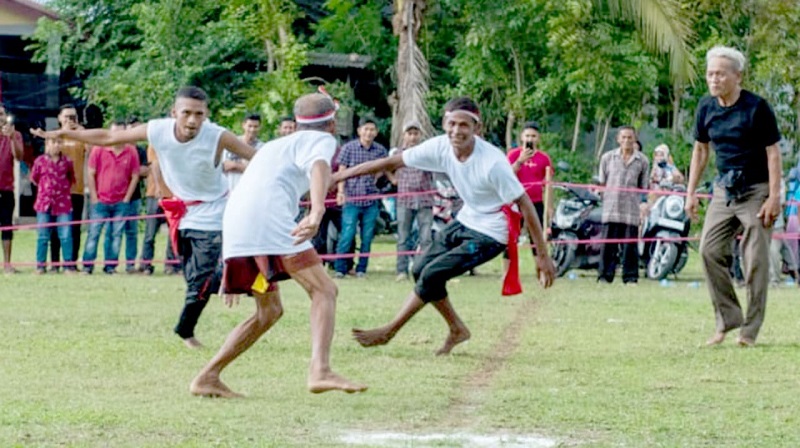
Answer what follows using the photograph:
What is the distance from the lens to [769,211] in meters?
11.6

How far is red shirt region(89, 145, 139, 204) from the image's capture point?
19.4 m

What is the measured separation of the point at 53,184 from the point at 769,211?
10.1 metres

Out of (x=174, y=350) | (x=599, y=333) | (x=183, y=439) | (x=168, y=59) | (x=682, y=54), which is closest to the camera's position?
(x=183, y=439)

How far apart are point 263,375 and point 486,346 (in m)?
2.46

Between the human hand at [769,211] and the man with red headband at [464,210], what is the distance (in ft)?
5.68

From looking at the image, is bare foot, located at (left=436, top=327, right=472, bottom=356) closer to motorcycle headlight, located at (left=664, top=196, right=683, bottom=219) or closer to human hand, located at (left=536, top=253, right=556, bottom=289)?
human hand, located at (left=536, top=253, right=556, bottom=289)

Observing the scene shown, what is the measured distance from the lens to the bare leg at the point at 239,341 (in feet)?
29.6

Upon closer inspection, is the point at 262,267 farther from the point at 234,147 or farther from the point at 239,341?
the point at 234,147

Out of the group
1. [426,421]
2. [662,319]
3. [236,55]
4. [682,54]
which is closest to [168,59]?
A: [236,55]

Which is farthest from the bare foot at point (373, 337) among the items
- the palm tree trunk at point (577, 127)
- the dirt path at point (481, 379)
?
the palm tree trunk at point (577, 127)

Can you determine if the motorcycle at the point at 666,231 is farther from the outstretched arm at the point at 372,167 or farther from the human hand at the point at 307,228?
the human hand at the point at 307,228

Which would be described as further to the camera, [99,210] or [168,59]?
[168,59]

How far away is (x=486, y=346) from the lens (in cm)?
1199

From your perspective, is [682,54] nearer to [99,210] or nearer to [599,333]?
[99,210]
